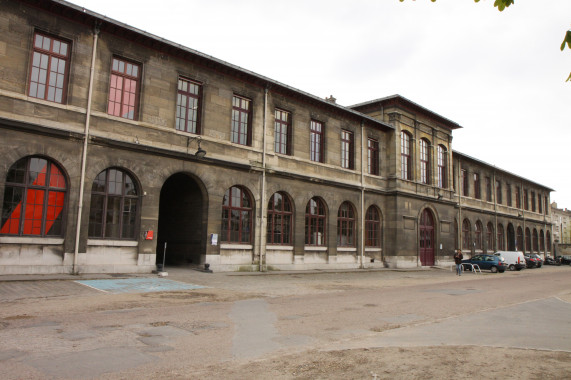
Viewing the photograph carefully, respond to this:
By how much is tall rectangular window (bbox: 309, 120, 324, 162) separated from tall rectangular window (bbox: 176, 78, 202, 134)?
7326mm

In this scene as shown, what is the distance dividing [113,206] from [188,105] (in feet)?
18.2

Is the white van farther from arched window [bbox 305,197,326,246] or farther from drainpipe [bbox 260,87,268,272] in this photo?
drainpipe [bbox 260,87,268,272]

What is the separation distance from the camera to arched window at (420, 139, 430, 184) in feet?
107

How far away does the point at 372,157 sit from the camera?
97.3 ft

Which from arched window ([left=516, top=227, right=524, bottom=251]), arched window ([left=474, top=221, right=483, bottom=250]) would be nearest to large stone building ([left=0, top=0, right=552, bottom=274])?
arched window ([left=474, top=221, right=483, bottom=250])

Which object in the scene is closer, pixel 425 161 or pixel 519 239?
pixel 425 161

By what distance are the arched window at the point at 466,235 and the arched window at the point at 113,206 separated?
3149cm

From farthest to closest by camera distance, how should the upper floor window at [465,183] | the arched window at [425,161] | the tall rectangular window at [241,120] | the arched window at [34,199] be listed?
the upper floor window at [465,183], the arched window at [425,161], the tall rectangular window at [241,120], the arched window at [34,199]

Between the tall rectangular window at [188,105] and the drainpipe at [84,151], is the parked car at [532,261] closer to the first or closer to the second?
the tall rectangular window at [188,105]

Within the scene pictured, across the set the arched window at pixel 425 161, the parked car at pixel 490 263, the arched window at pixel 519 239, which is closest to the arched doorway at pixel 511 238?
the arched window at pixel 519 239

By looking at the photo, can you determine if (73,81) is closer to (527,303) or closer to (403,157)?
(527,303)

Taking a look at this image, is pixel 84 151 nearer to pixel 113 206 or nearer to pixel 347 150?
pixel 113 206

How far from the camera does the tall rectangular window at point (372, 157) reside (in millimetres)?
29166

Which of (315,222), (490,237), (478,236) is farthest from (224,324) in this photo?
(490,237)
